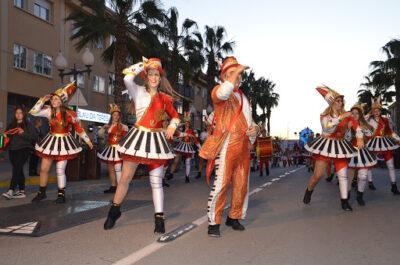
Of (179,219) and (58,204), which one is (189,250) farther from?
(58,204)

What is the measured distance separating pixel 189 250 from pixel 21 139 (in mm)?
5879

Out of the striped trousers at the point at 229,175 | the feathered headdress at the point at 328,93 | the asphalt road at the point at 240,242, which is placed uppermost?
the feathered headdress at the point at 328,93

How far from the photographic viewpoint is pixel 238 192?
635cm

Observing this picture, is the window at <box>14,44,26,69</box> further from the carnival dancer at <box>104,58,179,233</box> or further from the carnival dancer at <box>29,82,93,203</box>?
the carnival dancer at <box>104,58,179,233</box>

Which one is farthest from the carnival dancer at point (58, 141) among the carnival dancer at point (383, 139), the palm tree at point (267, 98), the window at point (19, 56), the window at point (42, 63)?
the palm tree at point (267, 98)

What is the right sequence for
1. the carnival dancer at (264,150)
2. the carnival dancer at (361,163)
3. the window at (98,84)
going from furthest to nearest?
the window at (98,84)
the carnival dancer at (264,150)
the carnival dancer at (361,163)

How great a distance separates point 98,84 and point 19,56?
32.7ft

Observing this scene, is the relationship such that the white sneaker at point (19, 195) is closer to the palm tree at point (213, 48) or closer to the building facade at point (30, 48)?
the building facade at point (30, 48)

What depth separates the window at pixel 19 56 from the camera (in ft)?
84.4

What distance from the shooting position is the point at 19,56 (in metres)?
26.1

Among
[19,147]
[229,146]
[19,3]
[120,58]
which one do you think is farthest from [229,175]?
[19,3]

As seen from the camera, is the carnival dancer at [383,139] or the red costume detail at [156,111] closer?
the red costume detail at [156,111]

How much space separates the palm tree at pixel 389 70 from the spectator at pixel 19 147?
37.9 m

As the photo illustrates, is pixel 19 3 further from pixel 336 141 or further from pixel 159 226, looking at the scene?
pixel 159 226
